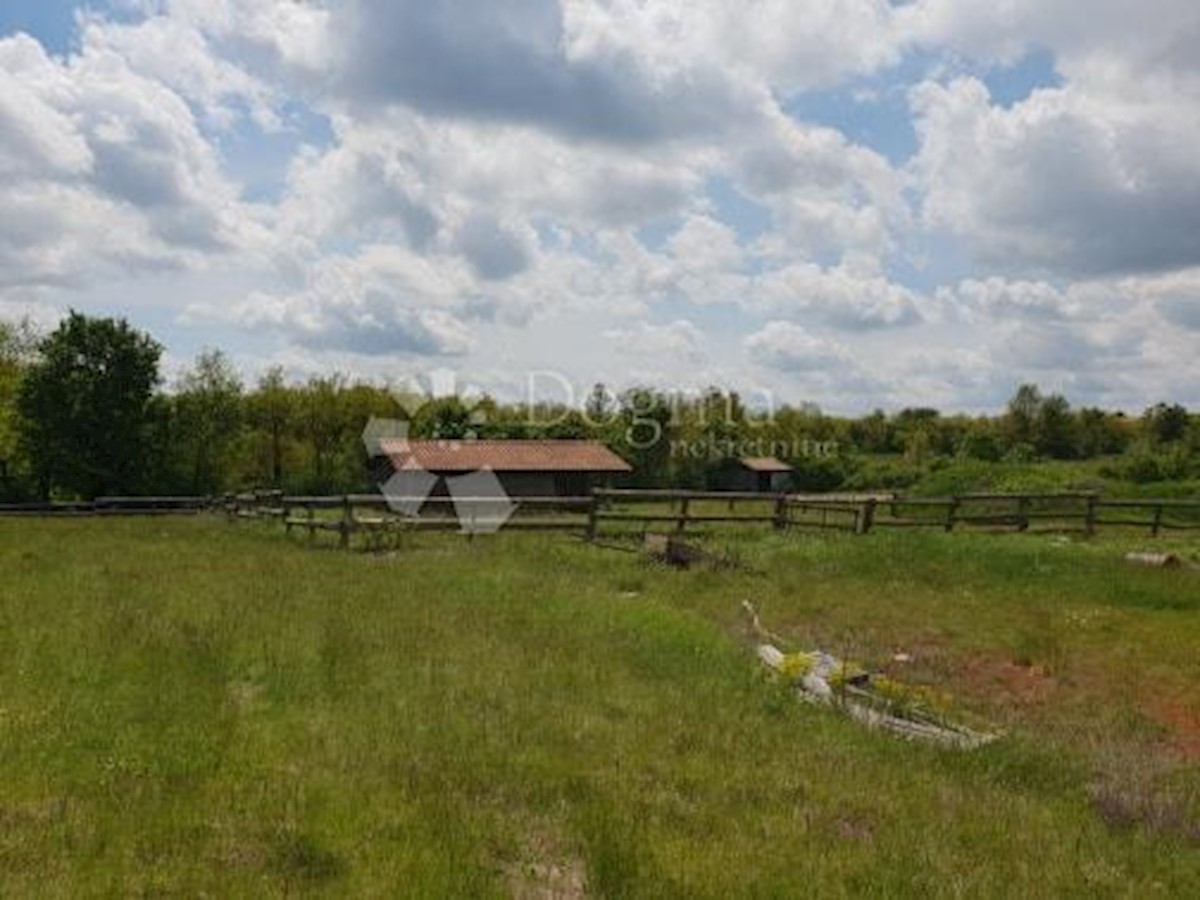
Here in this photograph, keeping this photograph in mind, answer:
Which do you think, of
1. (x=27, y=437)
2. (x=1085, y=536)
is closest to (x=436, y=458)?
(x=27, y=437)

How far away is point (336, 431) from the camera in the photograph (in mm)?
76500

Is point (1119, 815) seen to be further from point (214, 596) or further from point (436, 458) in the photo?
point (436, 458)

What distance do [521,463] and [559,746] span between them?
162ft

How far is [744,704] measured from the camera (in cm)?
1182

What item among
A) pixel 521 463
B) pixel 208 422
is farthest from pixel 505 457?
pixel 208 422

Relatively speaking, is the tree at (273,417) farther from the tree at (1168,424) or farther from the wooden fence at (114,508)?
the tree at (1168,424)

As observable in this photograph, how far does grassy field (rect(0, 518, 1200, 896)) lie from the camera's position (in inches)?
273

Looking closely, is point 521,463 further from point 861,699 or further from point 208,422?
point 861,699

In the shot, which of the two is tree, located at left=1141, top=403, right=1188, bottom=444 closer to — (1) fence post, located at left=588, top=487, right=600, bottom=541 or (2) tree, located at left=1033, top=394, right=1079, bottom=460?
(2) tree, located at left=1033, top=394, right=1079, bottom=460

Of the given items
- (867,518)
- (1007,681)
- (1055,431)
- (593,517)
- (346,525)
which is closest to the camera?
(1007,681)

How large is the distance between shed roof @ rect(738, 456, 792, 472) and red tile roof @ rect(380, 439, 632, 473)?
23555mm

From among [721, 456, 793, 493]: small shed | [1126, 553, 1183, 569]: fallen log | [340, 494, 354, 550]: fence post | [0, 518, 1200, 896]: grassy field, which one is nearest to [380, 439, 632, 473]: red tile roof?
[721, 456, 793, 493]: small shed

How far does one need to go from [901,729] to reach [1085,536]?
2345cm

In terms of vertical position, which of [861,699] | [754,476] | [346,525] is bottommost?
[754,476]
